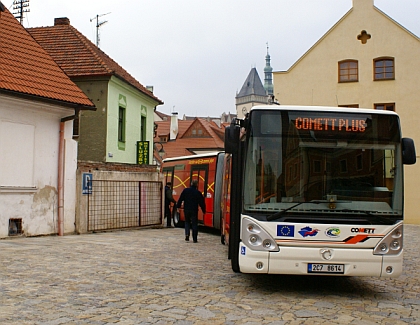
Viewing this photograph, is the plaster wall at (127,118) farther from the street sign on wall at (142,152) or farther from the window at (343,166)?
the window at (343,166)

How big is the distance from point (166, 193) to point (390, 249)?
52.7 feet

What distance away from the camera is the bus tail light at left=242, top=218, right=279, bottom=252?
8.29m

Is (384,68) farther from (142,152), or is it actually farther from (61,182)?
(61,182)

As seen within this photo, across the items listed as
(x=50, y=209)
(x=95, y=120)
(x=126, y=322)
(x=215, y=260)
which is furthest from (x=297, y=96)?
(x=126, y=322)

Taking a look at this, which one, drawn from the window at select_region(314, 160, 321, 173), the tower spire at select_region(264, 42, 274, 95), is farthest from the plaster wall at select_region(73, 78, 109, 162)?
the tower spire at select_region(264, 42, 274, 95)

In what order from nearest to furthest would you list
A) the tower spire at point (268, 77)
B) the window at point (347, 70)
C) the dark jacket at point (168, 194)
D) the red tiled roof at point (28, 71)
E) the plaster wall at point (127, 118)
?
the red tiled roof at point (28, 71) → the dark jacket at point (168, 194) → the plaster wall at point (127, 118) → the window at point (347, 70) → the tower spire at point (268, 77)

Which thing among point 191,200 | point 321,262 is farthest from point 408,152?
point 191,200

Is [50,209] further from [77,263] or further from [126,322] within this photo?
[126,322]

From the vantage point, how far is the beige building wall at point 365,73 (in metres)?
31.0

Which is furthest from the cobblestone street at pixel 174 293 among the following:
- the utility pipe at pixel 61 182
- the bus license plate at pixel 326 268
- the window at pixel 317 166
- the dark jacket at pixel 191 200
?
the utility pipe at pixel 61 182

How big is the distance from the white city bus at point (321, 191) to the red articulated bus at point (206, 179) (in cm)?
897

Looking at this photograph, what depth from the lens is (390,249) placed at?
27.3 feet

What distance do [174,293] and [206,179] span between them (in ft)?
41.2

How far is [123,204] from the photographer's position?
67.4 feet
